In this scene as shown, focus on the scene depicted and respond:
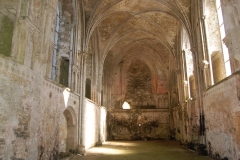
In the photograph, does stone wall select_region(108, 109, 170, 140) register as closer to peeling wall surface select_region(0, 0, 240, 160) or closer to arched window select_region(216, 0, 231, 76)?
peeling wall surface select_region(0, 0, 240, 160)

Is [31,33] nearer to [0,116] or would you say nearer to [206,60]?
[0,116]

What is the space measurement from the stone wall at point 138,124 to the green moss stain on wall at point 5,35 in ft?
48.1

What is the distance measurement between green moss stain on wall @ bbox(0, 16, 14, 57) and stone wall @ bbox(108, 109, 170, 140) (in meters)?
14.6

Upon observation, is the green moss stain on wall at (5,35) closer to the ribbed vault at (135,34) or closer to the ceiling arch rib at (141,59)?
the ribbed vault at (135,34)

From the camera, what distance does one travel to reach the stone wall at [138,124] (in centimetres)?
2050

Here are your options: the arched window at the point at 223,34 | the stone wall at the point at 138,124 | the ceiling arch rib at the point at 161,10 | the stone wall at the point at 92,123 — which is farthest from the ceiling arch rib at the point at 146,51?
the arched window at the point at 223,34

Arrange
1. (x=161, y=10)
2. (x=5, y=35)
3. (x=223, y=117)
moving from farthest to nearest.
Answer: (x=161, y=10)
(x=223, y=117)
(x=5, y=35)

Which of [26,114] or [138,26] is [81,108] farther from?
[138,26]

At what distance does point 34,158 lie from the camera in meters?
6.59

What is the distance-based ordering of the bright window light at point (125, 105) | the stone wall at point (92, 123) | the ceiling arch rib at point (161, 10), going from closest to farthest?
the stone wall at point (92, 123)
the ceiling arch rib at point (161, 10)
the bright window light at point (125, 105)

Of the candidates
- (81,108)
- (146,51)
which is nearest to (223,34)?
(81,108)

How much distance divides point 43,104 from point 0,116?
2181mm

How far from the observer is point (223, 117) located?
853cm

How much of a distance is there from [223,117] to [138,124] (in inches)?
499
